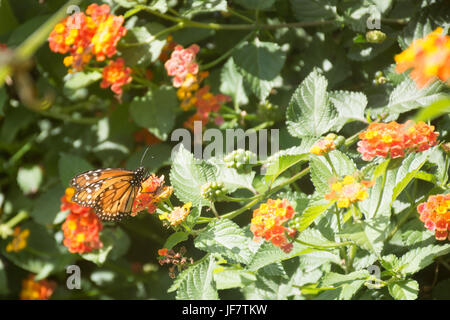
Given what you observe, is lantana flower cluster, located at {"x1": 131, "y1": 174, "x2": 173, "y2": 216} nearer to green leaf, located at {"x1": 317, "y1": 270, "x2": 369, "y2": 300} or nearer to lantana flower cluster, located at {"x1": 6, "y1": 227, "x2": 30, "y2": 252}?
green leaf, located at {"x1": 317, "y1": 270, "x2": 369, "y2": 300}

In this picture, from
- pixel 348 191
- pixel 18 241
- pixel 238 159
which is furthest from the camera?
pixel 18 241

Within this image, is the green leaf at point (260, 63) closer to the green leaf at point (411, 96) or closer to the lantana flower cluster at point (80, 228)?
the green leaf at point (411, 96)

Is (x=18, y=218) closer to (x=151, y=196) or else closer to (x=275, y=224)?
(x=151, y=196)

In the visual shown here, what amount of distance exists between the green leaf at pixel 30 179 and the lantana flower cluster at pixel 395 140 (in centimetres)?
162

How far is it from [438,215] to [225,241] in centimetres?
53

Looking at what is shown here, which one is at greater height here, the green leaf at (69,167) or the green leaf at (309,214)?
the green leaf at (69,167)

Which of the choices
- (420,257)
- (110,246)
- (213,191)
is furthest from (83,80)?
(420,257)

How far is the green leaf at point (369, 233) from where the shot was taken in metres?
1.15

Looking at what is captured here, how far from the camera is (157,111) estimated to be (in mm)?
1876

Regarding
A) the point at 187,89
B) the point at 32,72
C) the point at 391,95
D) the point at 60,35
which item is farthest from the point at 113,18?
the point at 391,95

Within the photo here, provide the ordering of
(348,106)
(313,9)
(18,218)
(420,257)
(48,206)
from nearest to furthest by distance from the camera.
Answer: (420,257), (348,106), (313,9), (48,206), (18,218)

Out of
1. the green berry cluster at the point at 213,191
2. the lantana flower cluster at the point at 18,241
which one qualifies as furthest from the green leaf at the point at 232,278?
the lantana flower cluster at the point at 18,241

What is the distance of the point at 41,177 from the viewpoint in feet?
7.59
